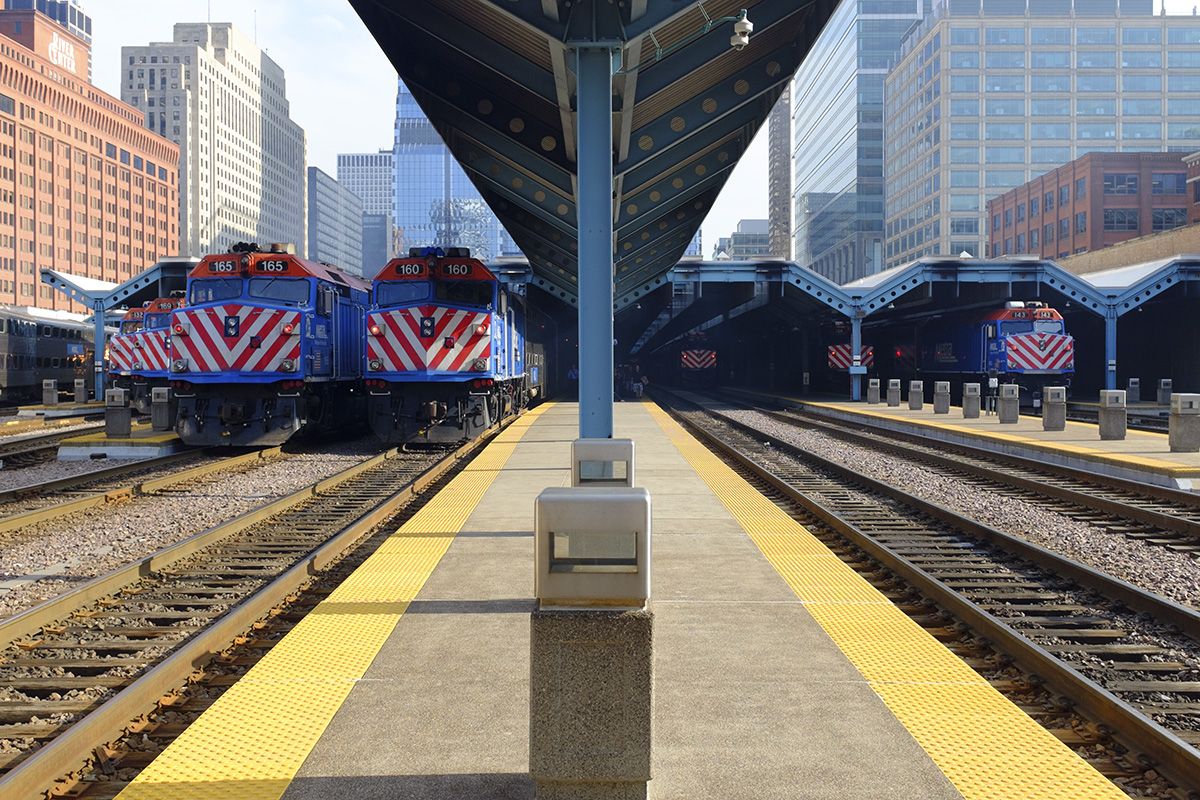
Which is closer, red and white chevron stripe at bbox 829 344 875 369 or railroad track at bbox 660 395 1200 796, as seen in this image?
railroad track at bbox 660 395 1200 796

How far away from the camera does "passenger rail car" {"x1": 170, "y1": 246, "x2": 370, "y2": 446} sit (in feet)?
59.0

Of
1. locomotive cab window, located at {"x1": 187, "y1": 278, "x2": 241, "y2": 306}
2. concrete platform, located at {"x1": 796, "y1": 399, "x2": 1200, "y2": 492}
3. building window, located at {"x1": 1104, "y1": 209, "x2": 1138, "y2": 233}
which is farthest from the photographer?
building window, located at {"x1": 1104, "y1": 209, "x2": 1138, "y2": 233}

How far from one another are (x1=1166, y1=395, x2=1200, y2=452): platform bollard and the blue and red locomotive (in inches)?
499

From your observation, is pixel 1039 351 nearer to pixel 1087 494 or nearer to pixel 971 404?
pixel 971 404

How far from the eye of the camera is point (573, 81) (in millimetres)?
11156

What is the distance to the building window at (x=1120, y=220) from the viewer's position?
8056cm

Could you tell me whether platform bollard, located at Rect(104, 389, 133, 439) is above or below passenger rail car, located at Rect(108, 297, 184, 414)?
below

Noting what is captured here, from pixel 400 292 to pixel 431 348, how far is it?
1444mm

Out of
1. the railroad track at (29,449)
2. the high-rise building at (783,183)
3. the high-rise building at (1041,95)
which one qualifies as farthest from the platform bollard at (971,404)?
the high-rise building at (783,183)

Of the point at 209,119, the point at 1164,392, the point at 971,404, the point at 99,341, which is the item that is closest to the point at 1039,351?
the point at 1164,392

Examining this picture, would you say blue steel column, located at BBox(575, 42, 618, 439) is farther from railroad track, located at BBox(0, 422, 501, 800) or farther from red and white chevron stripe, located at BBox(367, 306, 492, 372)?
red and white chevron stripe, located at BBox(367, 306, 492, 372)

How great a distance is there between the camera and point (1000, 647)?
6.26m

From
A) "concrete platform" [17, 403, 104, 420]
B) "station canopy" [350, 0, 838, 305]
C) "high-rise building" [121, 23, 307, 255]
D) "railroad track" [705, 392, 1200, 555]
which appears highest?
"high-rise building" [121, 23, 307, 255]

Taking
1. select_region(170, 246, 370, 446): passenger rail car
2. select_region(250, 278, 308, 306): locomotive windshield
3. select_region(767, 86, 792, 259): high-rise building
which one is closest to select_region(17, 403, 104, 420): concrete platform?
select_region(170, 246, 370, 446): passenger rail car
